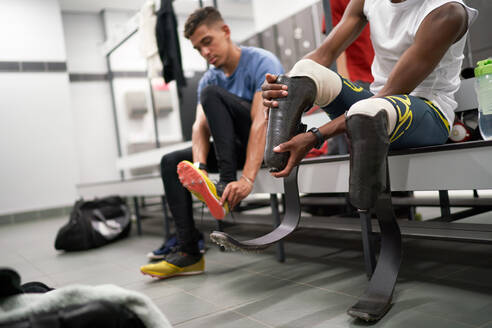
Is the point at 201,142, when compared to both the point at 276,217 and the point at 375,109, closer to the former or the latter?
the point at 276,217

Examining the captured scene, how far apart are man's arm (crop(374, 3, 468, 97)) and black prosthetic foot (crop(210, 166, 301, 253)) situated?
0.52 meters

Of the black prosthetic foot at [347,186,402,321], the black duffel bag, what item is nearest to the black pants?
the black prosthetic foot at [347,186,402,321]

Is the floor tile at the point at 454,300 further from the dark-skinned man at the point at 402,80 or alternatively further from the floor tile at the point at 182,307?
the floor tile at the point at 182,307

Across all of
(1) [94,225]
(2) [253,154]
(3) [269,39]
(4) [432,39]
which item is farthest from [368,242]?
(3) [269,39]

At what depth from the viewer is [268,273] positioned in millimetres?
1620

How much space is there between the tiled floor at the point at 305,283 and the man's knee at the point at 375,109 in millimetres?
502

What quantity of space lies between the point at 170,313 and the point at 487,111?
1.14 metres

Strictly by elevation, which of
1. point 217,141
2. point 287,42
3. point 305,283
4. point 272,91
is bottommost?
point 305,283

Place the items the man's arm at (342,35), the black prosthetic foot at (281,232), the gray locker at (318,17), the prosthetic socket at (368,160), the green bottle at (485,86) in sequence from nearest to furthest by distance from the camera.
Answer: the prosthetic socket at (368,160), the green bottle at (485,86), the black prosthetic foot at (281,232), the man's arm at (342,35), the gray locker at (318,17)

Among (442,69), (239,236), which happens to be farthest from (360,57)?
(239,236)

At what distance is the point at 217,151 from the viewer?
1646 mm

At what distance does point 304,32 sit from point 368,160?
3270 mm

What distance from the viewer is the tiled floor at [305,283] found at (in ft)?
3.53

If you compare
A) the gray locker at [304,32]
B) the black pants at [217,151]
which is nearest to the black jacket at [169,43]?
the gray locker at [304,32]
